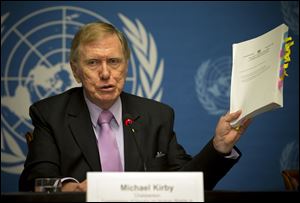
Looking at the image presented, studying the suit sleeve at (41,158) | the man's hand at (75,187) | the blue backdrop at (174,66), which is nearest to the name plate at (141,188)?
the man's hand at (75,187)

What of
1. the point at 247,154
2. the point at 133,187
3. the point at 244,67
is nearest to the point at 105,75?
the point at 244,67

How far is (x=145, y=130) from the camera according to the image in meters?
2.80

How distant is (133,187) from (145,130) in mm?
1330

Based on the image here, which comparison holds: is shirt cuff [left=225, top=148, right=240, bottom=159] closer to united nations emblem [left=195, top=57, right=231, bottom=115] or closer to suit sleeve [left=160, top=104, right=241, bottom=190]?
suit sleeve [left=160, top=104, right=241, bottom=190]

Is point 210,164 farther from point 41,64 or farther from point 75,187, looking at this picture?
point 41,64

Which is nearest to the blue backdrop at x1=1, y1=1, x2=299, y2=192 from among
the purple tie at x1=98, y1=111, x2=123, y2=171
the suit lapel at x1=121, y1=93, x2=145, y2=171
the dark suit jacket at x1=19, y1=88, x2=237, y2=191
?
the dark suit jacket at x1=19, y1=88, x2=237, y2=191

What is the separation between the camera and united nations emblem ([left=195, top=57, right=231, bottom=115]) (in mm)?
4098

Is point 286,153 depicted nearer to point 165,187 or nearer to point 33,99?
point 33,99

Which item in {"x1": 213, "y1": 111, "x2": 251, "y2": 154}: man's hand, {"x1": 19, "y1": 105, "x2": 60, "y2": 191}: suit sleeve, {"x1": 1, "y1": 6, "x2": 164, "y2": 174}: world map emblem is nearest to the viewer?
{"x1": 213, "y1": 111, "x2": 251, "y2": 154}: man's hand

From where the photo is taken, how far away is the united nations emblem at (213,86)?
4.10 m

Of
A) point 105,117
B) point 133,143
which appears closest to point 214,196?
point 133,143

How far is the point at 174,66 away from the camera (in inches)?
162

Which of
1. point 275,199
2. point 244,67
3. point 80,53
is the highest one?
point 80,53

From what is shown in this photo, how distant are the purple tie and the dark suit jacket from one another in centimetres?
4
